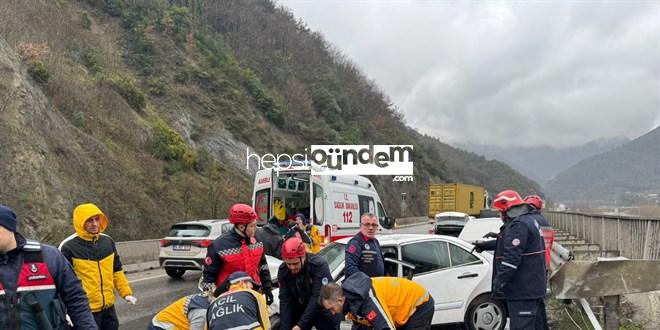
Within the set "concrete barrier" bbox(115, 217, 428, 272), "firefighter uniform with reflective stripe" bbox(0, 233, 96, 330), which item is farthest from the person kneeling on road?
"concrete barrier" bbox(115, 217, 428, 272)

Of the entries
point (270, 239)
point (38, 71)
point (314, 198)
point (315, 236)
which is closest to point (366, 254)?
point (270, 239)

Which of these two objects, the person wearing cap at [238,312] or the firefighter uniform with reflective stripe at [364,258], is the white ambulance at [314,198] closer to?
the firefighter uniform with reflective stripe at [364,258]

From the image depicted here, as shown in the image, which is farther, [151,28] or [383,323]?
[151,28]

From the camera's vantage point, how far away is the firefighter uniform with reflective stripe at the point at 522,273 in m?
4.92

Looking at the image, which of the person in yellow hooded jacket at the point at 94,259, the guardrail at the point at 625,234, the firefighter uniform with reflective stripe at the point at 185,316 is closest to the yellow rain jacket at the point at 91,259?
the person in yellow hooded jacket at the point at 94,259

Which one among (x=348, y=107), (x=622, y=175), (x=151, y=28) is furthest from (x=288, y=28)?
(x=622, y=175)

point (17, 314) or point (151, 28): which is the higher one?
point (151, 28)

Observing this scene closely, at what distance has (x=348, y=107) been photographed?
5547cm

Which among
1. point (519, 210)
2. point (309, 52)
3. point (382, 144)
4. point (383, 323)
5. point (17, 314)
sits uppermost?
point (309, 52)

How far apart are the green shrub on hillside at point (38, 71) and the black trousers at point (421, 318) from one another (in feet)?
64.6

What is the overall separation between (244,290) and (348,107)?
172 feet

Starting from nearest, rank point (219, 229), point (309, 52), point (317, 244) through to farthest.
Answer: point (317, 244) < point (219, 229) < point (309, 52)

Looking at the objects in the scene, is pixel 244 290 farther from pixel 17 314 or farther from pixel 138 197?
pixel 138 197

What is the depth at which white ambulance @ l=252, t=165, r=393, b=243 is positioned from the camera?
11.3m
